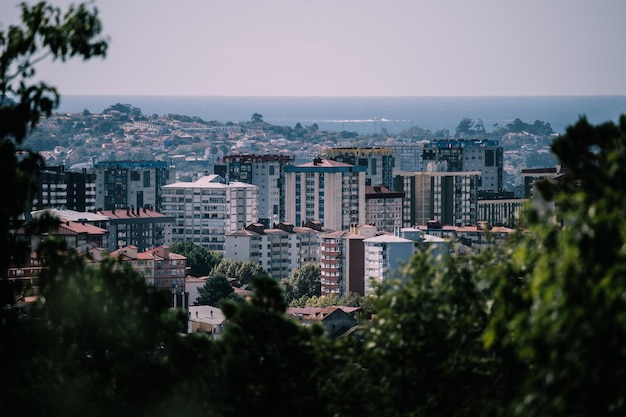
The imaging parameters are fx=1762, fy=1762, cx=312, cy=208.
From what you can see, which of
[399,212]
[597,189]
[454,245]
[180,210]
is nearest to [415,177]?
[399,212]

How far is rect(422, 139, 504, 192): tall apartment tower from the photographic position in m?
107

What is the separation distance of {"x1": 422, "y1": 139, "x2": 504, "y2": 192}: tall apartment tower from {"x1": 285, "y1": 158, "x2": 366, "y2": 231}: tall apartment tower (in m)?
26.3

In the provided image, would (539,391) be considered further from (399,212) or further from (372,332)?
(399,212)

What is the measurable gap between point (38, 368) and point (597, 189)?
201 inches

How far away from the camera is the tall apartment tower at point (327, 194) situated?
7769 cm

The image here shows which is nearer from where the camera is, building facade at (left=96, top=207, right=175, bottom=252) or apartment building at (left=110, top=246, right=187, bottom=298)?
apartment building at (left=110, top=246, right=187, bottom=298)

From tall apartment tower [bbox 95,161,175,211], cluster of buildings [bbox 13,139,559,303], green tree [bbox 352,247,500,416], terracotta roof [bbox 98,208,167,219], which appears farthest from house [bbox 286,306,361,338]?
tall apartment tower [bbox 95,161,175,211]

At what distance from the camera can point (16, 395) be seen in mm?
10695

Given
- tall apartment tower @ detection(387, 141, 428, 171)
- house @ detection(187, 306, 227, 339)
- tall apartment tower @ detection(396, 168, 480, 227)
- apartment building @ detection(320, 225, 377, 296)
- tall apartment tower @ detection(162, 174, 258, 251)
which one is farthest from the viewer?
tall apartment tower @ detection(387, 141, 428, 171)

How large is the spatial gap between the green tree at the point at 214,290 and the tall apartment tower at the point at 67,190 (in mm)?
19575

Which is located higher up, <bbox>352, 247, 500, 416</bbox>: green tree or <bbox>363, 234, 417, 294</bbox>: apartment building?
<bbox>352, 247, 500, 416</bbox>: green tree

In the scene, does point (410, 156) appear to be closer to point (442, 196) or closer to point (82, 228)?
point (442, 196)

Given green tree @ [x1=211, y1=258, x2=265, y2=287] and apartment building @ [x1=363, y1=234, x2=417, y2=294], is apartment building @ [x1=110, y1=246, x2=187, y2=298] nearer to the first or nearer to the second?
green tree @ [x1=211, y1=258, x2=265, y2=287]

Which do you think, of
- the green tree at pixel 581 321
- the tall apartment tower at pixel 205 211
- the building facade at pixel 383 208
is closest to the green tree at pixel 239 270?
the building facade at pixel 383 208
